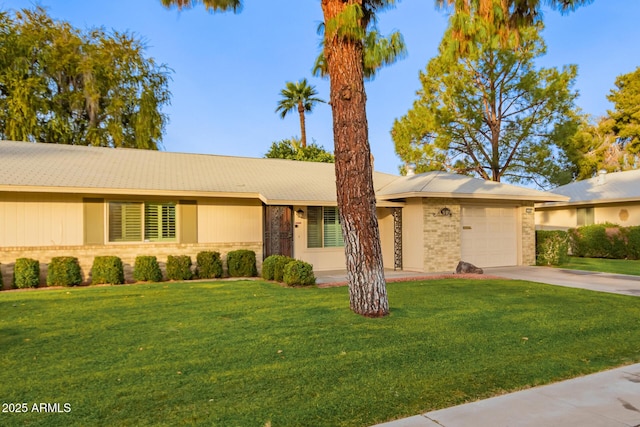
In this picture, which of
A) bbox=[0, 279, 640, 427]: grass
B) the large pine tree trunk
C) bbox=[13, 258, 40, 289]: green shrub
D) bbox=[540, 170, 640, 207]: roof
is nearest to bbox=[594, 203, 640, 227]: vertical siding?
bbox=[540, 170, 640, 207]: roof

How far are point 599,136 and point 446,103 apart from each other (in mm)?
13854

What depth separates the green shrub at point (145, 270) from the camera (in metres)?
12.1

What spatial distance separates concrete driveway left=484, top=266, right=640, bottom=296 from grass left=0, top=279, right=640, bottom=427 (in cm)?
188

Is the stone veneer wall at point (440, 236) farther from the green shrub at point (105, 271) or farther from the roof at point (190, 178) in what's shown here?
the green shrub at point (105, 271)

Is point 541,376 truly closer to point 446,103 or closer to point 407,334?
point 407,334

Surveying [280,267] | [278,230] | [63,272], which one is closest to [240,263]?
[278,230]

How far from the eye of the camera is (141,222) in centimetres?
1271

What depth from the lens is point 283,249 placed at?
14531 mm

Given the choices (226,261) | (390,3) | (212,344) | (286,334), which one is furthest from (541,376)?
(226,261)

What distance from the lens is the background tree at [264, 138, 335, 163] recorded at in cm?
2934

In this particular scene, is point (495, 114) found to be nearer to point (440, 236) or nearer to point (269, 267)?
point (440, 236)

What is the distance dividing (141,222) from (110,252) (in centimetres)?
116

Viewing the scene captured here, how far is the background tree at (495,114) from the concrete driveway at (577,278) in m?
12.8

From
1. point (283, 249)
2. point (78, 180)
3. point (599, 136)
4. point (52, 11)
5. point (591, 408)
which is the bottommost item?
point (591, 408)
